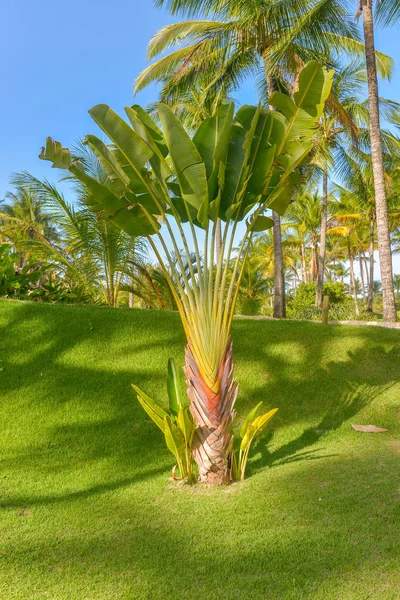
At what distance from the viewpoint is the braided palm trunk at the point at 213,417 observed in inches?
180

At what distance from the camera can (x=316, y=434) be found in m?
6.26

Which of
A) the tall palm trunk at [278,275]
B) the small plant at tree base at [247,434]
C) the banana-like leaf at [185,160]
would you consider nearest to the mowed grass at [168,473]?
the small plant at tree base at [247,434]

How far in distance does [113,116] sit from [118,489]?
3.78m

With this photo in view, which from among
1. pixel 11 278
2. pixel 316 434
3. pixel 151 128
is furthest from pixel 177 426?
pixel 11 278

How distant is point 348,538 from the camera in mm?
3354

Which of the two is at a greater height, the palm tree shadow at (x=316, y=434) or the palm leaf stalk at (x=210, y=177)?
the palm leaf stalk at (x=210, y=177)

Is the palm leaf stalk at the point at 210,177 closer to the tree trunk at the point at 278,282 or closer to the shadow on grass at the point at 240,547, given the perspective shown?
the shadow on grass at the point at 240,547

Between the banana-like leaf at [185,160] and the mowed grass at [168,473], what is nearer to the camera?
the mowed grass at [168,473]

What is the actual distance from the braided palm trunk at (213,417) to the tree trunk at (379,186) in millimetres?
5843

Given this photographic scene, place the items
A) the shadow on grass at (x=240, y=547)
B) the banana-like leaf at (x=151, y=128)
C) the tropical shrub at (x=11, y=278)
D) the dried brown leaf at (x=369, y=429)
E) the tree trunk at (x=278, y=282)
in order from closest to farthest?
the shadow on grass at (x=240, y=547) < the banana-like leaf at (x=151, y=128) < the dried brown leaf at (x=369, y=429) < the tropical shrub at (x=11, y=278) < the tree trunk at (x=278, y=282)

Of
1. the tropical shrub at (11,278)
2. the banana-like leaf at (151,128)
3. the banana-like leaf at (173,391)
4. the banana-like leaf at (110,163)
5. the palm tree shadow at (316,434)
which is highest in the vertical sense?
the banana-like leaf at (151,128)

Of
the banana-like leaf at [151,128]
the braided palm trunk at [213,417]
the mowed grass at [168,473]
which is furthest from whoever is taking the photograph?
the banana-like leaf at [151,128]

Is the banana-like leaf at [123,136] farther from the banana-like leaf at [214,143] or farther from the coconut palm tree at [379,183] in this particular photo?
the coconut palm tree at [379,183]

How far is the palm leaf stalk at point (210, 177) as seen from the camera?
176 inches
